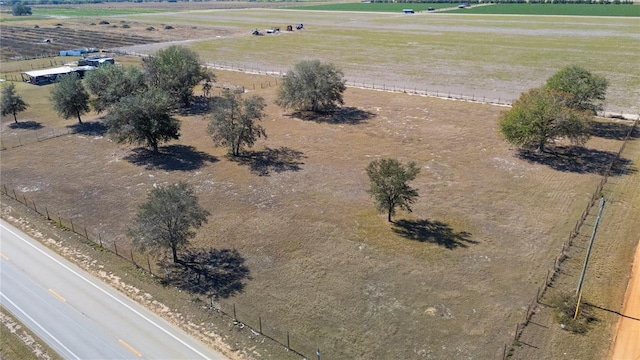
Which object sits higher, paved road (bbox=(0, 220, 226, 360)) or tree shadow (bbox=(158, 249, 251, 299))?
tree shadow (bbox=(158, 249, 251, 299))

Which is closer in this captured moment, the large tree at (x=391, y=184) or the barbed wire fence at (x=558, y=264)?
the barbed wire fence at (x=558, y=264)

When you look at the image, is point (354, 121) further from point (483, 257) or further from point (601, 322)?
point (601, 322)

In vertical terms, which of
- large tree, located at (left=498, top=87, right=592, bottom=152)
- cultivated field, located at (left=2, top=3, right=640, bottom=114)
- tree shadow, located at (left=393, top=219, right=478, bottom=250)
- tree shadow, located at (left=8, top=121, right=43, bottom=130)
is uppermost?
cultivated field, located at (left=2, top=3, right=640, bottom=114)

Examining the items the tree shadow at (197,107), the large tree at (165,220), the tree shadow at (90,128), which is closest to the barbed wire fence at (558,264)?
the large tree at (165,220)

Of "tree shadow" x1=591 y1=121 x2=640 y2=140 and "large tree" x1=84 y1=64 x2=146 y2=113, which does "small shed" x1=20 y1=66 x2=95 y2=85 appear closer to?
"large tree" x1=84 y1=64 x2=146 y2=113

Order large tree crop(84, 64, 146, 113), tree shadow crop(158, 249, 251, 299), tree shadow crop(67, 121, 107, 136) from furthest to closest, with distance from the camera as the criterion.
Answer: large tree crop(84, 64, 146, 113) < tree shadow crop(67, 121, 107, 136) < tree shadow crop(158, 249, 251, 299)

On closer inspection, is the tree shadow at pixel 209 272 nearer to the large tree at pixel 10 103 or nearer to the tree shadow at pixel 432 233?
the tree shadow at pixel 432 233

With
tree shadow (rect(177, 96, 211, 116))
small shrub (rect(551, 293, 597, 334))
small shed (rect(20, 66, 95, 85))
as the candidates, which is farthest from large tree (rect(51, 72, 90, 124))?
small shrub (rect(551, 293, 597, 334))
